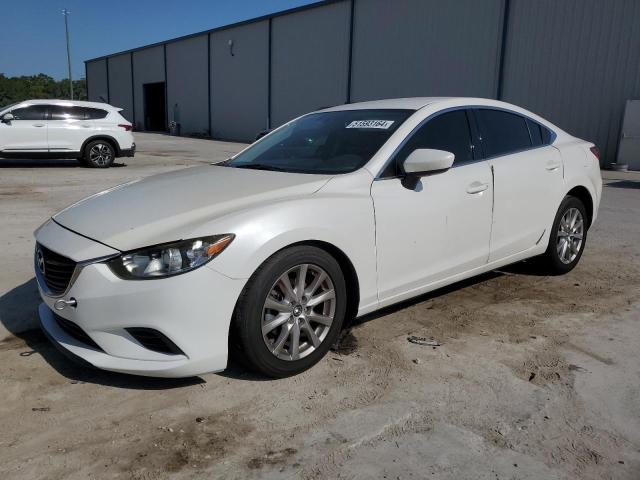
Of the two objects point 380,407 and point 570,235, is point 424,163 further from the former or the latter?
point 570,235

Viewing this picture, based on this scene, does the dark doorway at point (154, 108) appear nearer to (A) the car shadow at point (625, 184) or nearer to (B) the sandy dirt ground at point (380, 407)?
(A) the car shadow at point (625, 184)

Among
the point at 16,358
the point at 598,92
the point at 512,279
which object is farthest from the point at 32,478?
the point at 598,92

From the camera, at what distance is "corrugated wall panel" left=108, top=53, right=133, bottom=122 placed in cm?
4484

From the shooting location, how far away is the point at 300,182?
3.40 metres

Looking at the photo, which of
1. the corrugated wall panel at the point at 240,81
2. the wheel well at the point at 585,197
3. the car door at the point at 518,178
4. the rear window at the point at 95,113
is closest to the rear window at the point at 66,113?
the rear window at the point at 95,113

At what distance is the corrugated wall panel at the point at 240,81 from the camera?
30.8 meters

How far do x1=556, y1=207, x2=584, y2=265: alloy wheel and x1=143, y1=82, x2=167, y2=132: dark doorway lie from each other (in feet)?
134

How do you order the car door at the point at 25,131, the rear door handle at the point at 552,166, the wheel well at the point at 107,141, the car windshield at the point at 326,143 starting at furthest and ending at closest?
the wheel well at the point at 107,141, the car door at the point at 25,131, the rear door handle at the point at 552,166, the car windshield at the point at 326,143

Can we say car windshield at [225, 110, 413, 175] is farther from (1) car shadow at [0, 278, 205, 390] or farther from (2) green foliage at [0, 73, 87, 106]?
(2) green foliage at [0, 73, 87, 106]

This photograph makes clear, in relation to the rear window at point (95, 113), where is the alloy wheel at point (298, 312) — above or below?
below

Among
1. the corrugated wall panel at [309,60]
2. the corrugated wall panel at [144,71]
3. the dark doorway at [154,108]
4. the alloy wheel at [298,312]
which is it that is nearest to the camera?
the alloy wheel at [298,312]

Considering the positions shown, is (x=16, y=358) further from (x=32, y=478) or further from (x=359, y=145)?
(x=359, y=145)

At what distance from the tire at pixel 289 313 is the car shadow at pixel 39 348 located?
433 mm

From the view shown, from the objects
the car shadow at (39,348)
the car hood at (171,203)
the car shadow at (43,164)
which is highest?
the car hood at (171,203)
